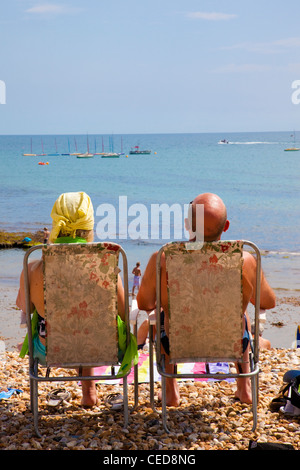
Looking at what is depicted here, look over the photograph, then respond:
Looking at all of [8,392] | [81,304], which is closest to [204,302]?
[81,304]

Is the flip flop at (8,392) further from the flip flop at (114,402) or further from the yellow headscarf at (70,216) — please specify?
the yellow headscarf at (70,216)

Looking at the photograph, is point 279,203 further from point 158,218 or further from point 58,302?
point 58,302

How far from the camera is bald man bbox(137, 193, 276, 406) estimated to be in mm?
3008

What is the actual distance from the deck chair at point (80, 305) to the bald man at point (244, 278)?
0.15 metres

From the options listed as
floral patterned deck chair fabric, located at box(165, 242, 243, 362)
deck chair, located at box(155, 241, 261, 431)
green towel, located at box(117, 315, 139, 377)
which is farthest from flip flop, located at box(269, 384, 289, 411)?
green towel, located at box(117, 315, 139, 377)

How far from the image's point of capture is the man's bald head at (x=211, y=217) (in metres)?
2.99

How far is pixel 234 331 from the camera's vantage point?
9.95 ft

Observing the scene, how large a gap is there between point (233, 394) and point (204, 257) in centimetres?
107

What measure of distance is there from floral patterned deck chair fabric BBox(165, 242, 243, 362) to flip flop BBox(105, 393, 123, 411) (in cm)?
52

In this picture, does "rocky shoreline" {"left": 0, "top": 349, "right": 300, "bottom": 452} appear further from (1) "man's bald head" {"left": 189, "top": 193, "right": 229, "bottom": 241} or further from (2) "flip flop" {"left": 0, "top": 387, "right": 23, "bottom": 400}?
(1) "man's bald head" {"left": 189, "top": 193, "right": 229, "bottom": 241}

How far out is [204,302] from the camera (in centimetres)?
298

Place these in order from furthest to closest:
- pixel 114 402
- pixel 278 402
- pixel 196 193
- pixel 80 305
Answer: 1. pixel 196 193
2. pixel 114 402
3. pixel 278 402
4. pixel 80 305

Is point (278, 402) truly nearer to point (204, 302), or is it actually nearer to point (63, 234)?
point (204, 302)
